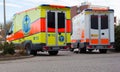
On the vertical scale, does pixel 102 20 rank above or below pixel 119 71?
above

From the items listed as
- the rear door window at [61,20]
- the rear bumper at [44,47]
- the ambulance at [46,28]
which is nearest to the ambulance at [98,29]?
the ambulance at [46,28]

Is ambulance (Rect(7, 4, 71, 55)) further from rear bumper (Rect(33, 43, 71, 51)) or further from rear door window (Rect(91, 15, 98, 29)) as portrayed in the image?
rear door window (Rect(91, 15, 98, 29))

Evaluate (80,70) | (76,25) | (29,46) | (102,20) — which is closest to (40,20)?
(29,46)

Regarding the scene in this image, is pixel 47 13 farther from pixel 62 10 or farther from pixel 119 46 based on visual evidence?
pixel 119 46

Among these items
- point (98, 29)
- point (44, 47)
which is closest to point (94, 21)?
point (98, 29)

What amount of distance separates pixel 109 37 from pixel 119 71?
49.4ft

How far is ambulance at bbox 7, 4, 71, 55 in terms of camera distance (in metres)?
25.4

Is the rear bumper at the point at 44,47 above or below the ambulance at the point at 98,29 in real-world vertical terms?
below

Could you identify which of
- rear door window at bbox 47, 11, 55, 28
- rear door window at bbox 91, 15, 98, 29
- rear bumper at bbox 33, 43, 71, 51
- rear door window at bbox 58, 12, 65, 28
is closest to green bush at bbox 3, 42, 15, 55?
rear bumper at bbox 33, 43, 71, 51

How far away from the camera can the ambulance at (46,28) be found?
83.5ft

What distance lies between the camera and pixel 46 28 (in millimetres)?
25531

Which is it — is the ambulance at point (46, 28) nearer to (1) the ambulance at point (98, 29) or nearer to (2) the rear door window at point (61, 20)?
(2) the rear door window at point (61, 20)

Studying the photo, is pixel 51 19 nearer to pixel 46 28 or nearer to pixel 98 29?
pixel 46 28

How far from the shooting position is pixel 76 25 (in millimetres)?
32344
